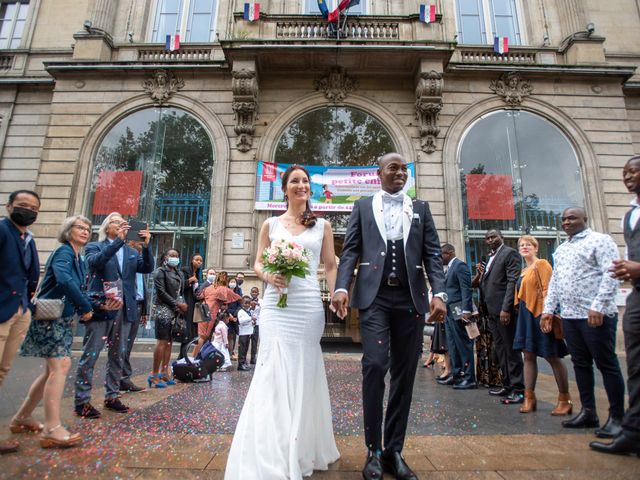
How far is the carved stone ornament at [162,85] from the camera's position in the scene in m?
12.5

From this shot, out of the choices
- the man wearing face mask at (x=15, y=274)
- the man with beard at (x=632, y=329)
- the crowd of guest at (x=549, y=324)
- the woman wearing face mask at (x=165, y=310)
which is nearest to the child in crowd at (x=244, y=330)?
the woman wearing face mask at (x=165, y=310)

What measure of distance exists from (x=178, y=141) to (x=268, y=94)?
343 cm

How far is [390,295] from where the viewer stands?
2723 mm

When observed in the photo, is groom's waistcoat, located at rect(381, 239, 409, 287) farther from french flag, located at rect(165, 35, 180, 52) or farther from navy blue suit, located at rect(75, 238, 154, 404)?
french flag, located at rect(165, 35, 180, 52)

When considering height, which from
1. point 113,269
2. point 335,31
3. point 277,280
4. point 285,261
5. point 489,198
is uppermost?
point 335,31

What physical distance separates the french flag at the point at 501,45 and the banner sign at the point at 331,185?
513 cm

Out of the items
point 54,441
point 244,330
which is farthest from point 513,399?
point 244,330

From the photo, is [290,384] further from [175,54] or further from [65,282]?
[175,54]

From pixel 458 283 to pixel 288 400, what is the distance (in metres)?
4.40

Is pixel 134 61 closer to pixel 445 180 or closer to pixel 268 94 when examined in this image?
pixel 268 94

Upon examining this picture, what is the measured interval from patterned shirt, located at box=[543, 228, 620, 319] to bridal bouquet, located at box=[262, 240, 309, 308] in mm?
Result: 2807

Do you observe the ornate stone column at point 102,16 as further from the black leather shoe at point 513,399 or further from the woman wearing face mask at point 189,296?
the black leather shoe at point 513,399

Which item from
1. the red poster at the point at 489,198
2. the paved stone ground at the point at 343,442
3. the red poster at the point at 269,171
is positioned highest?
the red poster at the point at 269,171

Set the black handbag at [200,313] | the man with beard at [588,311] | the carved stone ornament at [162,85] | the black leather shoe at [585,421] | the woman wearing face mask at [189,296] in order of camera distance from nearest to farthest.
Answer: the man with beard at [588,311] < the black leather shoe at [585,421] < the woman wearing face mask at [189,296] < the black handbag at [200,313] < the carved stone ornament at [162,85]
